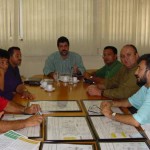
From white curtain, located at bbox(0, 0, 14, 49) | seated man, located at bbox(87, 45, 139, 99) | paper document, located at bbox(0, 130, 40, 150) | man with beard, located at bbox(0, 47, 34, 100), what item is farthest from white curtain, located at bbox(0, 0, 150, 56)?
paper document, located at bbox(0, 130, 40, 150)

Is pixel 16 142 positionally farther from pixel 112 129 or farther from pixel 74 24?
pixel 74 24

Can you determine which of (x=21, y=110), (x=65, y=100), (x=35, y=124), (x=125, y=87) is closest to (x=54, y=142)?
(x=35, y=124)

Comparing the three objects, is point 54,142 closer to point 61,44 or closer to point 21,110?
point 21,110

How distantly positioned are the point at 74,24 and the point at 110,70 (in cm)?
149

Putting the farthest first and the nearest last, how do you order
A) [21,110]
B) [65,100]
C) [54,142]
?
[65,100] → [21,110] → [54,142]

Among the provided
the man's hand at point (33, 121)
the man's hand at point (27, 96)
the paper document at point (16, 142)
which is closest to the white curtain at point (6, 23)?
the man's hand at point (27, 96)

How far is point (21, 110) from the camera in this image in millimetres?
2434

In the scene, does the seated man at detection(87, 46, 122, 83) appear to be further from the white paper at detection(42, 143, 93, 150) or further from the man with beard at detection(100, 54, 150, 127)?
the white paper at detection(42, 143, 93, 150)

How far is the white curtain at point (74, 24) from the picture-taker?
5306 mm

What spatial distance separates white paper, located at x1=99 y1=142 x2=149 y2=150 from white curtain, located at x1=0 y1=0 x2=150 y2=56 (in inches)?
153

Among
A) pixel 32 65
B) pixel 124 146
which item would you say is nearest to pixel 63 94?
pixel 124 146

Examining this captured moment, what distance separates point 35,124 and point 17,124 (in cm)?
12

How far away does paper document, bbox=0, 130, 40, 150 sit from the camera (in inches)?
62.4

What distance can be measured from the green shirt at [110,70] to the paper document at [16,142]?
2.39 m
